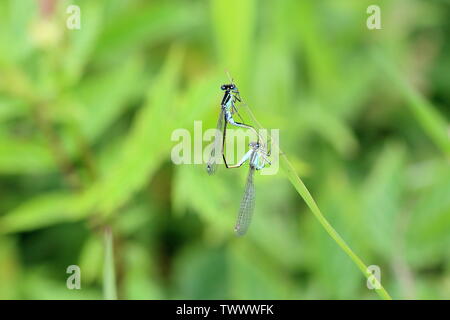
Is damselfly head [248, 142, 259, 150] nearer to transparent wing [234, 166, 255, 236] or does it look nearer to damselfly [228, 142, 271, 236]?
damselfly [228, 142, 271, 236]

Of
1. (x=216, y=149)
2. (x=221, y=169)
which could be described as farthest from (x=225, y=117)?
(x=221, y=169)

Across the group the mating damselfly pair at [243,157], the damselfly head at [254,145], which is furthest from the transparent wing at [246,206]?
the damselfly head at [254,145]

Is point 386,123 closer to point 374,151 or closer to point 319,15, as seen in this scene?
point 374,151

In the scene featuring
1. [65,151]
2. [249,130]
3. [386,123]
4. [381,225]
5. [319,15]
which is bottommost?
[381,225]

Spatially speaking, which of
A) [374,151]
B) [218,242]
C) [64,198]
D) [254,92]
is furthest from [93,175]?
[374,151]

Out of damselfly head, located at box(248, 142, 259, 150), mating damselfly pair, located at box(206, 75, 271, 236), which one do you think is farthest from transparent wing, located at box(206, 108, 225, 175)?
damselfly head, located at box(248, 142, 259, 150)

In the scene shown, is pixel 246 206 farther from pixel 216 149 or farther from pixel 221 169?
pixel 221 169
